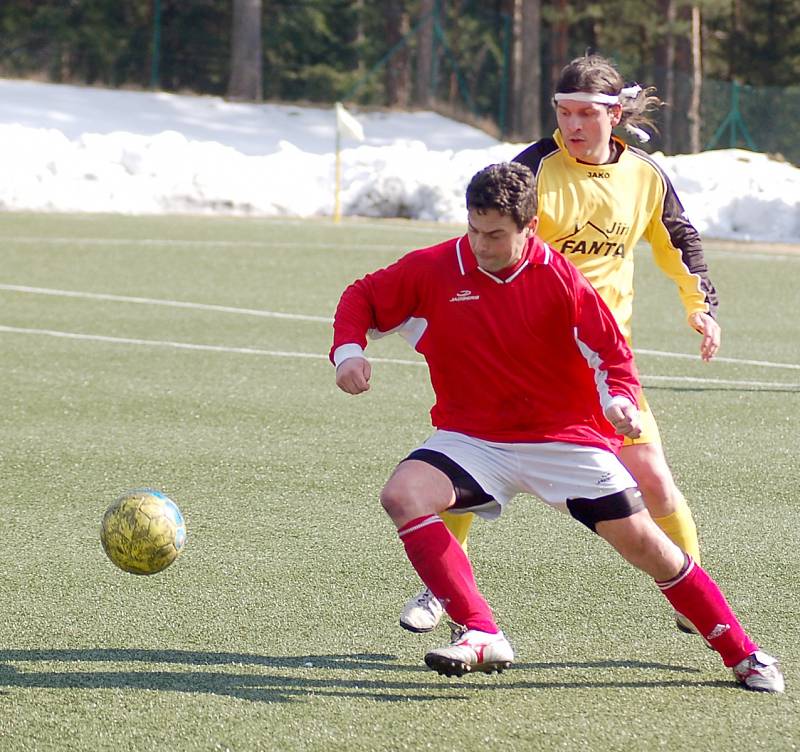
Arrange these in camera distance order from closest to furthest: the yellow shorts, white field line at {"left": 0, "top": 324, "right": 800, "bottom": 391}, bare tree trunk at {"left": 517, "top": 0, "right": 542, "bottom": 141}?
the yellow shorts → white field line at {"left": 0, "top": 324, "right": 800, "bottom": 391} → bare tree trunk at {"left": 517, "top": 0, "right": 542, "bottom": 141}

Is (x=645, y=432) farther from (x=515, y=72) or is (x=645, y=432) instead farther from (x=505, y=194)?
(x=515, y=72)

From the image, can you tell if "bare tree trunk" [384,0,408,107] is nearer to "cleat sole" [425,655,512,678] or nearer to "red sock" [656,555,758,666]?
"red sock" [656,555,758,666]

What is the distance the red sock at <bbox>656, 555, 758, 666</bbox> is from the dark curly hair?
1244mm

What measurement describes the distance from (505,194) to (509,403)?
27.5 inches

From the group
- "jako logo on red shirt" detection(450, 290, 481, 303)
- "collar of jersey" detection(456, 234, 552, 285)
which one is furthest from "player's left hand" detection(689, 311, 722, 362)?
"jako logo on red shirt" detection(450, 290, 481, 303)

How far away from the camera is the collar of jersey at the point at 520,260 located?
4.89 meters

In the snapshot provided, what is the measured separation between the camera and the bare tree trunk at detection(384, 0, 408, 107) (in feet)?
150

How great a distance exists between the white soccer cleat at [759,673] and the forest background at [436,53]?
119 feet

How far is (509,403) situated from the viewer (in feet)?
16.2

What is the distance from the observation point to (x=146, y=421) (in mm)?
9773

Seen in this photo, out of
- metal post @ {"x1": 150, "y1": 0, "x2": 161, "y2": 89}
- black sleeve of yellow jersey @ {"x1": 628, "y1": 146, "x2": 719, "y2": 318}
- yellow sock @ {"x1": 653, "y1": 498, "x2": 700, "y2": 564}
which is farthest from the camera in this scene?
Result: metal post @ {"x1": 150, "y1": 0, "x2": 161, "y2": 89}

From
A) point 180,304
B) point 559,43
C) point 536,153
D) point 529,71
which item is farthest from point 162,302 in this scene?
point 559,43

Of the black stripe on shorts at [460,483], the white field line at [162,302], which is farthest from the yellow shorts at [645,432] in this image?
the white field line at [162,302]

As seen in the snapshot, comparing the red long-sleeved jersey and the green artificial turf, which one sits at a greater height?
the red long-sleeved jersey
